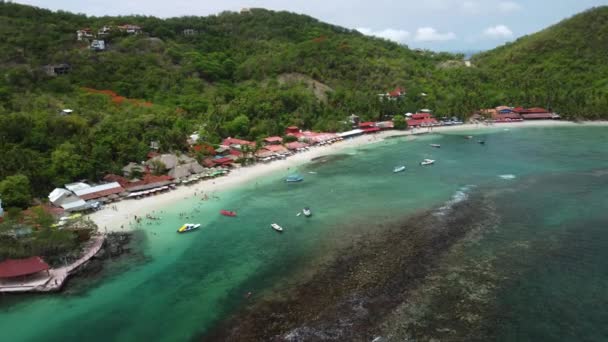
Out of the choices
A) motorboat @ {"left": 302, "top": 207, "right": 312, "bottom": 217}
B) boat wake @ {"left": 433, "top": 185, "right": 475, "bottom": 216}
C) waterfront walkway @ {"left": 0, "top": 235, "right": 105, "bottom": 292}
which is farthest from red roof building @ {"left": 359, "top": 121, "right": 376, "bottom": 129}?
waterfront walkway @ {"left": 0, "top": 235, "right": 105, "bottom": 292}

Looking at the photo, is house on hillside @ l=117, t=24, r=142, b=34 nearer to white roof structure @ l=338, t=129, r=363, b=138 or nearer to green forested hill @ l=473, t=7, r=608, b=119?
white roof structure @ l=338, t=129, r=363, b=138

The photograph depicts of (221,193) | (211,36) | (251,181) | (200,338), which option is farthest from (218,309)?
(211,36)

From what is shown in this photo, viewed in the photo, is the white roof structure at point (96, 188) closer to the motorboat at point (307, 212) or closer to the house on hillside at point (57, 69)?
the motorboat at point (307, 212)

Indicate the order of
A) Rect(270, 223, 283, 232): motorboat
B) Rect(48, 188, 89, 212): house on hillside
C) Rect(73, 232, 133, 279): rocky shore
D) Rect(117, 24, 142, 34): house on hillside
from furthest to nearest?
Rect(117, 24, 142, 34): house on hillside → Rect(48, 188, 89, 212): house on hillside → Rect(270, 223, 283, 232): motorboat → Rect(73, 232, 133, 279): rocky shore

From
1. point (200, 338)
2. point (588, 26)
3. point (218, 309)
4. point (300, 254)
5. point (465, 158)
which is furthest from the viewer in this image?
point (588, 26)

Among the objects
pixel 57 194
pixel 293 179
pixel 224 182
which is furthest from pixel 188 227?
pixel 293 179

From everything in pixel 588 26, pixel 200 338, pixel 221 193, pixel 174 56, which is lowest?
pixel 200 338

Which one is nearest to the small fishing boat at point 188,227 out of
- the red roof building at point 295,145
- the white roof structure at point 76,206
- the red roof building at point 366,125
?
the white roof structure at point 76,206

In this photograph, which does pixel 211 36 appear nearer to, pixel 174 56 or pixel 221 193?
pixel 174 56
